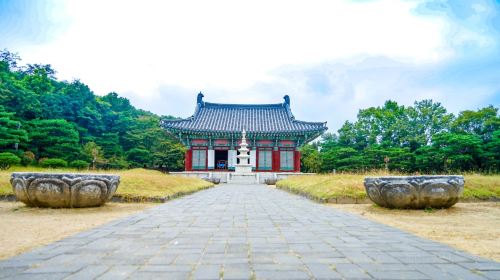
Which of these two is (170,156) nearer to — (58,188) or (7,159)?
(7,159)

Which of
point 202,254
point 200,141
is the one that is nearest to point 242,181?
point 200,141

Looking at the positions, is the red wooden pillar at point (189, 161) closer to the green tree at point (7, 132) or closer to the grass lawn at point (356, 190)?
the green tree at point (7, 132)

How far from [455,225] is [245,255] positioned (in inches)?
149

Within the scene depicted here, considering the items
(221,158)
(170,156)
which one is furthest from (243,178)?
(170,156)

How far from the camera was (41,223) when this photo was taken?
4.84 meters

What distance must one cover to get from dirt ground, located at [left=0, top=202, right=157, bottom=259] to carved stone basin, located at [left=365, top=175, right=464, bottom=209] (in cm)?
530

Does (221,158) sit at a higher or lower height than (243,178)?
higher

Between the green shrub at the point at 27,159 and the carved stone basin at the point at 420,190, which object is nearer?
the carved stone basin at the point at 420,190

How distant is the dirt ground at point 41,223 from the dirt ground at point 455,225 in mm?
4618

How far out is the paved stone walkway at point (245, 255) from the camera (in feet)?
7.87

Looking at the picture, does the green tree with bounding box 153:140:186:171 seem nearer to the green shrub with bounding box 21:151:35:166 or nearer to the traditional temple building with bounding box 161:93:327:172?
the traditional temple building with bounding box 161:93:327:172

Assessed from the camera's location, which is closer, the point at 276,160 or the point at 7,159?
the point at 7,159

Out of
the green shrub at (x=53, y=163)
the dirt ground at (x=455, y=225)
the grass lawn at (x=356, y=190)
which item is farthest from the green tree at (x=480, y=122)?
the green shrub at (x=53, y=163)

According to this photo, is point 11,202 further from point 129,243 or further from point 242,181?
point 242,181
